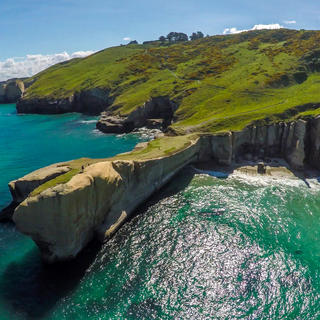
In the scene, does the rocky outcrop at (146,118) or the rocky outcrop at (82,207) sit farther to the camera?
the rocky outcrop at (146,118)

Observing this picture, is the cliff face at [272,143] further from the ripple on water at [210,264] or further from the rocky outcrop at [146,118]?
the rocky outcrop at [146,118]

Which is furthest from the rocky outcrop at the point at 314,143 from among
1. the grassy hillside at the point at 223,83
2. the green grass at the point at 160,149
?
the green grass at the point at 160,149

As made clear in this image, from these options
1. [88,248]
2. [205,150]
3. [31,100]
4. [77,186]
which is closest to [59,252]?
[88,248]

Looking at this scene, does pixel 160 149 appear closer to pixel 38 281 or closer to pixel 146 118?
pixel 38 281

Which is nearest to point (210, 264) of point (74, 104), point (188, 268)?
point (188, 268)

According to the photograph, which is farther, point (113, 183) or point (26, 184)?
point (26, 184)

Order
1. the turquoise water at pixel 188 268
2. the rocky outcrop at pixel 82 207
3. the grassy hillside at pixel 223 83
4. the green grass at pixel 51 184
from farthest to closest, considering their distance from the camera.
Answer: the grassy hillside at pixel 223 83 → the green grass at pixel 51 184 → the rocky outcrop at pixel 82 207 → the turquoise water at pixel 188 268

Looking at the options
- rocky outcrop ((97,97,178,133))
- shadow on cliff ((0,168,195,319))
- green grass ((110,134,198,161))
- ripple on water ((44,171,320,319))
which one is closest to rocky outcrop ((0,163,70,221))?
shadow on cliff ((0,168,195,319))

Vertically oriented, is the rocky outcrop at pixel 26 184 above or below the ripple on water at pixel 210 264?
above
